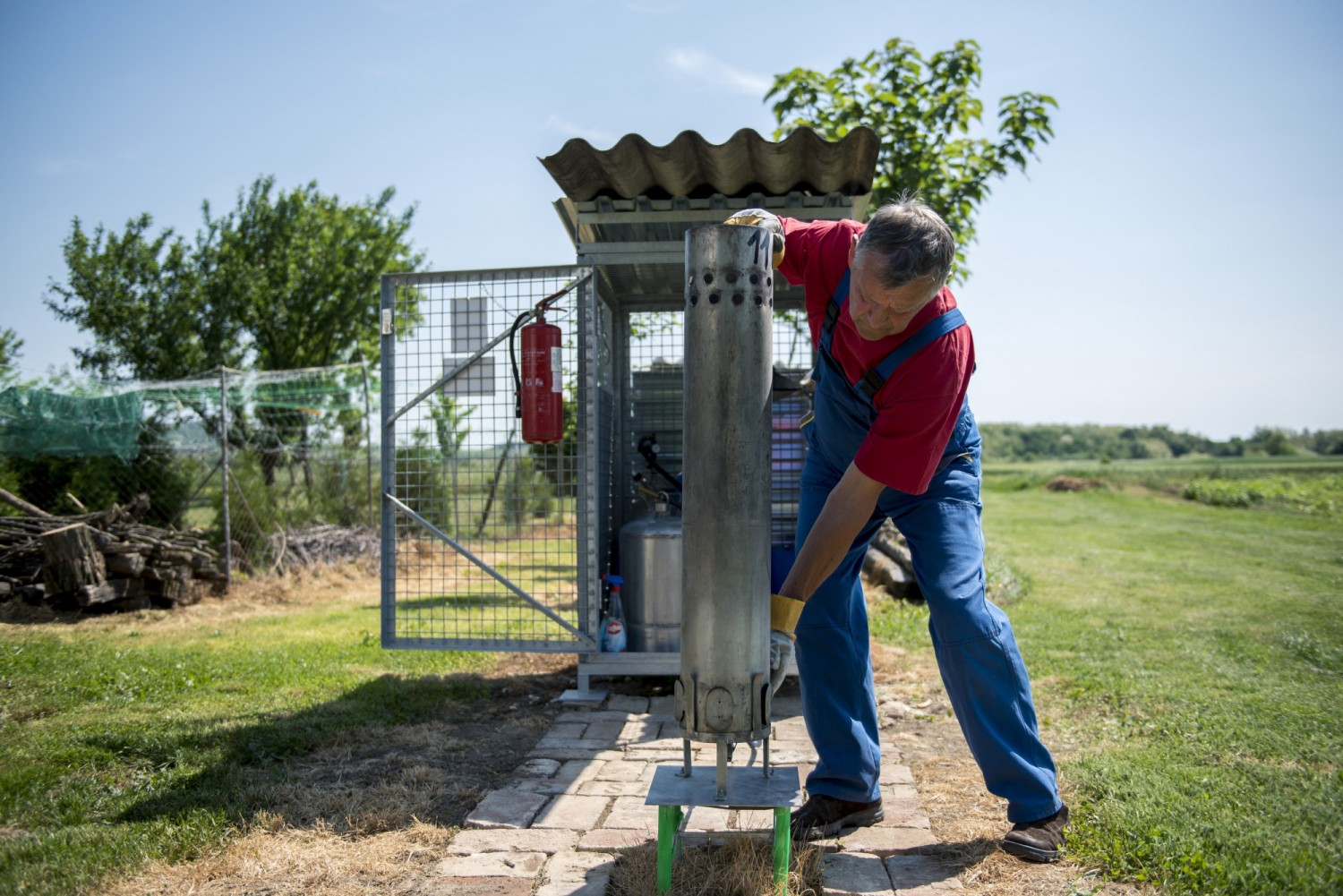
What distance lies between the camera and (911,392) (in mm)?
2438

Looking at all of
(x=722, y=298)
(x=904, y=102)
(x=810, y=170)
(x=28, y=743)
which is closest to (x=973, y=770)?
(x=722, y=298)

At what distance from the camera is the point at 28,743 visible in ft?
12.4

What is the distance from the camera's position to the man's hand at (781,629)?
7.81 ft

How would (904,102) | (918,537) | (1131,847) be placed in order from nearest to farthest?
(1131,847) < (918,537) < (904,102)

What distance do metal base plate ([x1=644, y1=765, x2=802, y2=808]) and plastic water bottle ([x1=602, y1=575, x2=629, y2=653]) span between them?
264cm

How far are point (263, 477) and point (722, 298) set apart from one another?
31.5 feet

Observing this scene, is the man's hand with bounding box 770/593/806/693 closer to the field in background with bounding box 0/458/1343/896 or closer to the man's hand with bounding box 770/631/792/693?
the man's hand with bounding box 770/631/792/693

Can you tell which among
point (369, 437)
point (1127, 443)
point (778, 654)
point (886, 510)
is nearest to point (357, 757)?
point (778, 654)

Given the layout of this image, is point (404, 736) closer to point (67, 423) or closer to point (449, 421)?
point (449, 421)

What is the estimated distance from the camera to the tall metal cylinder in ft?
7.19

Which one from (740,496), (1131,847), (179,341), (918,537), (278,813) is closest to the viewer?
(740,496)

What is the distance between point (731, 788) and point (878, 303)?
1281 millimetres

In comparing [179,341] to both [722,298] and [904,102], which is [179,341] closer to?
[904,102]

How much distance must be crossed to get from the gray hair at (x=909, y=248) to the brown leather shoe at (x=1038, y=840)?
1602 millimetres
